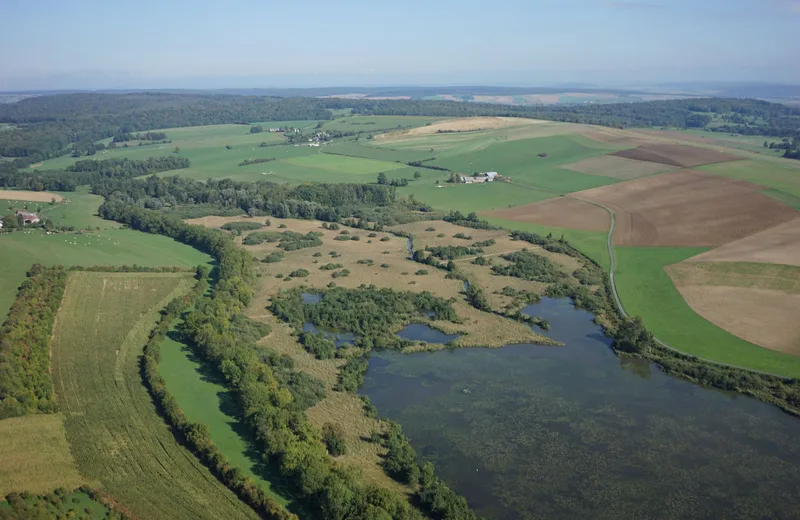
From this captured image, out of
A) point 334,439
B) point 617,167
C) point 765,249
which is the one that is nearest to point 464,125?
point 617,167

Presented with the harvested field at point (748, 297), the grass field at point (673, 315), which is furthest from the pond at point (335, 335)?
the harvested field at point (748, 297)

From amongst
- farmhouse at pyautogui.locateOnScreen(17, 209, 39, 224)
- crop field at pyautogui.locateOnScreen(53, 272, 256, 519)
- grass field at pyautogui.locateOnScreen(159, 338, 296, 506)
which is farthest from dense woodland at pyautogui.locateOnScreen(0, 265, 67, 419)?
farmhouse at pyautogui.locateOnScreen(17, 209, 39, 224)

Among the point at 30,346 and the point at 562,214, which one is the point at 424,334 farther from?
the point at 562,214

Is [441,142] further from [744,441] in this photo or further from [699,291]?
[744,441]

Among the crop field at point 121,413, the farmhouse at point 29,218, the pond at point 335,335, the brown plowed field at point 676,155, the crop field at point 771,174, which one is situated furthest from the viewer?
the brown plowed field at point 676,155

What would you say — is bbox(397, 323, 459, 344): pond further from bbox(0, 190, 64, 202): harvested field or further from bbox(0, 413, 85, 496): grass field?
bbox(0, 190, 64, 202): harvested field

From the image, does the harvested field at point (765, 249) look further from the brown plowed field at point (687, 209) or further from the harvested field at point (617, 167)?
the harvested field at point (617, 167)
